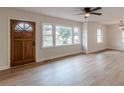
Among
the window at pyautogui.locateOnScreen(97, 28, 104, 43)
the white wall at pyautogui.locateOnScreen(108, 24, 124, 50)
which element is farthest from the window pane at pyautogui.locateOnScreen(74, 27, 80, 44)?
the white wall at pyautogui.locateOnScreen(108, 24, 124, 50)

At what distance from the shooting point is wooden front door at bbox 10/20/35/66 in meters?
5.83

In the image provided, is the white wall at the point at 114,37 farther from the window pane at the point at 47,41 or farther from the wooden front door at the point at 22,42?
the wooden front door at the point at 22,42

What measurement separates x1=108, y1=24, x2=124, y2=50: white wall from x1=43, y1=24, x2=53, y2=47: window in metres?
7.89

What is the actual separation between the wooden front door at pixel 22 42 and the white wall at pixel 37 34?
216mm

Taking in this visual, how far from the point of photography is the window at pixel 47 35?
7496 mm

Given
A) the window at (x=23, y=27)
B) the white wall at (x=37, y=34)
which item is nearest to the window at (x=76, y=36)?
the white wall at (x=37, y=34)

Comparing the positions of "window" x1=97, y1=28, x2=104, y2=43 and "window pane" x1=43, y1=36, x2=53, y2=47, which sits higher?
"window" x1=97, y1=28, x2=104, y2=43

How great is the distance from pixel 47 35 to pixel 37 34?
85 centimetres

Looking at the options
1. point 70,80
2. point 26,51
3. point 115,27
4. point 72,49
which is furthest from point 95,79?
point 115,27

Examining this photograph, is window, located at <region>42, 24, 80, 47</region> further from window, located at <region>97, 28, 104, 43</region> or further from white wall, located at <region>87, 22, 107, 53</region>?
window, located at <region>97, 28, 104, 43</region>

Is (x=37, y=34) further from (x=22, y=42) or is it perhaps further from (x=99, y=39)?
(x=99, y=39)

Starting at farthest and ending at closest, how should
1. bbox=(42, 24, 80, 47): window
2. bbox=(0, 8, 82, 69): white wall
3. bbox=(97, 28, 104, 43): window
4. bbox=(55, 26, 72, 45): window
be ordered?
bbox=(97, 28, 104, 43): window < bbox=(55, 26, 72, 45): window < bbox=(42, 24, 80, 47): window < bbox=(0, 8, 82, 69): white wall

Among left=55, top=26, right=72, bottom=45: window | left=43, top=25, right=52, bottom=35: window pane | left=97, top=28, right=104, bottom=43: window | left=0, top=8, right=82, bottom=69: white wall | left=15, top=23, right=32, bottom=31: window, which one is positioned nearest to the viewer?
left=0, top=8, right=82, bottom=69: white wall
